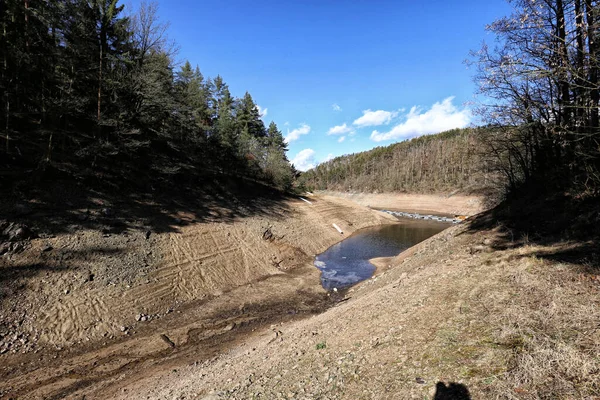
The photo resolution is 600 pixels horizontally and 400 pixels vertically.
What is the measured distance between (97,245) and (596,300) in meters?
16.3

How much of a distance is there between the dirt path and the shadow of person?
7.06m

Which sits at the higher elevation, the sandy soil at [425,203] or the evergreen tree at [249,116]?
the evergreen tree at [249,116]

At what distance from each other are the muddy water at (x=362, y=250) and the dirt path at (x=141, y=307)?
185 centimetres

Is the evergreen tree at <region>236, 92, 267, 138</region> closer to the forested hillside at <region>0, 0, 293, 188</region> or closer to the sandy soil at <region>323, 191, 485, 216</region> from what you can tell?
the forested hillside at <region>0, 0, 293, 188</region>

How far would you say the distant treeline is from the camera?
282 ft

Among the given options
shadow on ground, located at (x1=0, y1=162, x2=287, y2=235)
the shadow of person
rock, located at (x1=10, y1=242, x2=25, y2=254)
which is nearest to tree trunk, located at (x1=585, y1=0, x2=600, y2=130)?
the shadow of person

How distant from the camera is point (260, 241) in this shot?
20734mm

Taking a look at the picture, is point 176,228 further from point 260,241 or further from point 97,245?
point 260,241

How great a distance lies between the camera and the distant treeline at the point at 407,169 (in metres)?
86.1

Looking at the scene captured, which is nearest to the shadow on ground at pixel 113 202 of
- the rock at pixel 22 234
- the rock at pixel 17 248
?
the rock at pixel 22 234

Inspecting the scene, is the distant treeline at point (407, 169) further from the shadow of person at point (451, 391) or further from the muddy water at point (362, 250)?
the shadow of person at point (451, 391)

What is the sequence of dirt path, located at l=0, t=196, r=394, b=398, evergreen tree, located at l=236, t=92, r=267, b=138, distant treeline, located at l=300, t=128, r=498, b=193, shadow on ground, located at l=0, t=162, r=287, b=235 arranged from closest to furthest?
1. dirt path, located at l=0, t=196, r=394, b=398
2. shadow on ground, located at l=0, t=162, r=287, b=235
3. evergreen tree, located at l=236, t=92, r=267, b=138
4. distant treeline, located at l=300, t=128, r=498, b=193

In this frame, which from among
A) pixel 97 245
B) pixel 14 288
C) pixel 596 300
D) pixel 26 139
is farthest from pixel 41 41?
pixel 596 300

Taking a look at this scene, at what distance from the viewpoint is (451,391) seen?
12.1 feet
